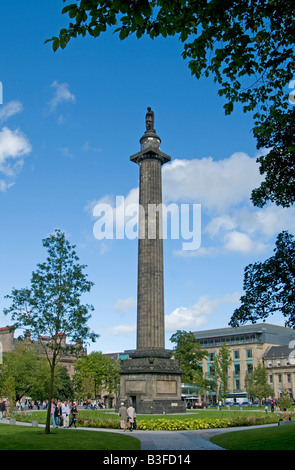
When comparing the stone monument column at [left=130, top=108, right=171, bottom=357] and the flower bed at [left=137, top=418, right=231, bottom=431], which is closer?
the flower bed at [left=137, top=418, right=231, bottom=431]

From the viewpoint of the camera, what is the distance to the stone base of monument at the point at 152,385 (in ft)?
136

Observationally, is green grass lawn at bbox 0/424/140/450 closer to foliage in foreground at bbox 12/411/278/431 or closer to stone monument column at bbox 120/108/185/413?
foliage in foreground at bbox 12/411/278/431

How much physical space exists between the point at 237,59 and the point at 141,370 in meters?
35.4

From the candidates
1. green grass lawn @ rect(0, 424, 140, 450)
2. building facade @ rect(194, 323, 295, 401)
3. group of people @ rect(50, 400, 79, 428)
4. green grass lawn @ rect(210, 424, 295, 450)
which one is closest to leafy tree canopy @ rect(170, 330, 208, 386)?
building facade @ rect(194, 323, 295, 401)

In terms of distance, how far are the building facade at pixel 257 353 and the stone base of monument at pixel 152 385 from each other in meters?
59.2

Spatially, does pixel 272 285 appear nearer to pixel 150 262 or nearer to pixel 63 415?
pixel 63 415

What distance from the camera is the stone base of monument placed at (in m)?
41.5

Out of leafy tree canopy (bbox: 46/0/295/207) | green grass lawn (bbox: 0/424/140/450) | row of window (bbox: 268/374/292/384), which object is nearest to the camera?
leafy tree canopy (bbox: 46/0/295/207)

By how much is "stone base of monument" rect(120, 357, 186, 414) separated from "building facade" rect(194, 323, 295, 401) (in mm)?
59236

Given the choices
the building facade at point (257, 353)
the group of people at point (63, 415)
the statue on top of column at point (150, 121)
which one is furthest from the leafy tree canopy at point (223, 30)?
the building facade at point (257, 353)

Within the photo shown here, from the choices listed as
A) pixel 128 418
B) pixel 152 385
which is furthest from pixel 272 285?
pixel 152 385

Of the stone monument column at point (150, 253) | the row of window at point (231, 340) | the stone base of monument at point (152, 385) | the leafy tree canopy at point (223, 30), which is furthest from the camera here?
the row of window at point (231, 340)

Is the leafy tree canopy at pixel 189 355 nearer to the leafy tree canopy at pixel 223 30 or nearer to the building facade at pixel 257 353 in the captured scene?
the building facade at pixel 257 353
